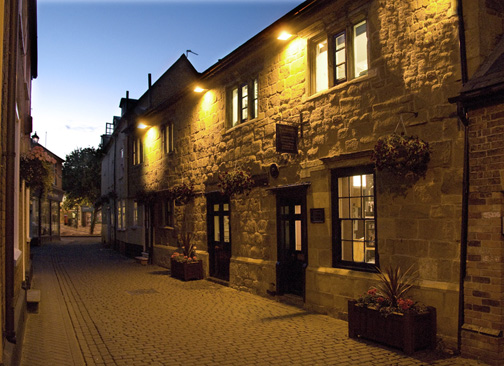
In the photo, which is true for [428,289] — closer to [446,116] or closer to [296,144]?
[446,116]

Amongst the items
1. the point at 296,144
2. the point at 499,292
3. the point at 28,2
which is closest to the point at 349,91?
the point at 296,144

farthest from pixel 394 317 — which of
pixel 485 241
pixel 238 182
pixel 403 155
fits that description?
pixel 238 182

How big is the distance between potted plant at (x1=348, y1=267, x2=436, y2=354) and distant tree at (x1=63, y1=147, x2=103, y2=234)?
39678 mm

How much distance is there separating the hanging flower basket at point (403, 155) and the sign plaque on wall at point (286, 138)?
287cm

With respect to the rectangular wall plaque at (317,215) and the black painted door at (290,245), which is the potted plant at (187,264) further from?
the rectangular wall plaque at (317,215)

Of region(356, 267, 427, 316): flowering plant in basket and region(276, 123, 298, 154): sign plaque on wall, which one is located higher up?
region(276, 123, 298, 154): sign plaque on wall

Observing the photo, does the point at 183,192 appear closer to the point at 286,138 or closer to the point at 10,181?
the point at 286,138

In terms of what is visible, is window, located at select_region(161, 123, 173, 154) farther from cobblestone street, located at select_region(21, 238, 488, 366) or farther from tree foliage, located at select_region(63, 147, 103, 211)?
tree foliage, located at select_region(63, 147, 103, 211)

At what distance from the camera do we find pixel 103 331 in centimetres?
783

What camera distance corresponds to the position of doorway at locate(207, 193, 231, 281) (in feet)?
42.6

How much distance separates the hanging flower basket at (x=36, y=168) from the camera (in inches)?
360

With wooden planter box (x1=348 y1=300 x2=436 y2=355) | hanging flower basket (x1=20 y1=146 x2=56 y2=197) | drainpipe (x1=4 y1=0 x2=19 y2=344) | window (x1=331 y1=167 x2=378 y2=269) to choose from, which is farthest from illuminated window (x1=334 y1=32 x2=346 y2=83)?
hanging flower basket (x1=20 y1=146 x2=56 y2=197)

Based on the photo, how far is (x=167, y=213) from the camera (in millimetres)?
17953

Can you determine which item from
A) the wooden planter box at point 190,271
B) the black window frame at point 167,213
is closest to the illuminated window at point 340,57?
the wooden planter box at point 190,271
